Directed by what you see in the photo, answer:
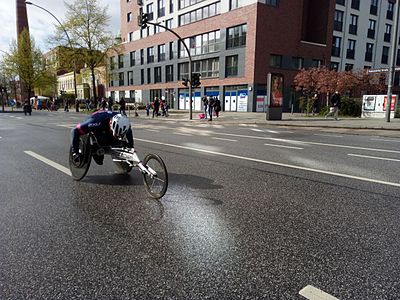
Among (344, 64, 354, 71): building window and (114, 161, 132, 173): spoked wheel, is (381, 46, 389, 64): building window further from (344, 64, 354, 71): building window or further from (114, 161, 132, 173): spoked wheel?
(114, 161, 132, 173): spoked wheel

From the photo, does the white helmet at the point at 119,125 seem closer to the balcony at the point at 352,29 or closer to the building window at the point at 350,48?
the building window at the point at 350,48

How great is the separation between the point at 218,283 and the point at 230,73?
34.9 metres

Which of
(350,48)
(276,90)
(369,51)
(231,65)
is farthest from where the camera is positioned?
(369,51)

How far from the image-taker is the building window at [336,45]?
1646 inches

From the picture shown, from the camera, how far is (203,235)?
10.5 feet

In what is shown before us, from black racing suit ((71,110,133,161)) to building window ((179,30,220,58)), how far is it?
34007mm

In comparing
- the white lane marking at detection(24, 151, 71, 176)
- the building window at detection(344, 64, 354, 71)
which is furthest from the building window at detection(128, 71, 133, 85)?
the white lane marking at detection(24, 151, 71, 176)

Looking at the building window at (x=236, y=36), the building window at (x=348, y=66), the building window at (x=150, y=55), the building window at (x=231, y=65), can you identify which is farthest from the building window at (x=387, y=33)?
the building window at (x=150, y=55)

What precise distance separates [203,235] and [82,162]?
3072 mm

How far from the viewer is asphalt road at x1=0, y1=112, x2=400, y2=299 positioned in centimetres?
232

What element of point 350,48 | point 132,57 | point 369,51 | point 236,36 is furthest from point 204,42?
point 369,51

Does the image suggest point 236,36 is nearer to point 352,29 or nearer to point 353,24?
point 352,29

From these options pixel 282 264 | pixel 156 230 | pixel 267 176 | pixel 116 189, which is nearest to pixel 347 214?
pixel 282 264

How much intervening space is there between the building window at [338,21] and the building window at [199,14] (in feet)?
56.9
